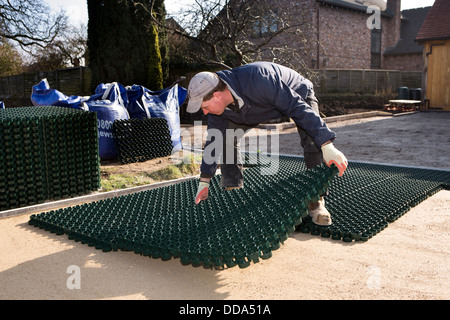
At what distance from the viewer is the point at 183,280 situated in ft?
9.23

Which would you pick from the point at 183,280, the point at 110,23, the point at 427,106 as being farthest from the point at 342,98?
the point at 183,280

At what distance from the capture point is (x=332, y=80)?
21.0 meters

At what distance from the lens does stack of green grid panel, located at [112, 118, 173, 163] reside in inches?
280

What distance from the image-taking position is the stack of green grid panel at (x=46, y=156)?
4.57m

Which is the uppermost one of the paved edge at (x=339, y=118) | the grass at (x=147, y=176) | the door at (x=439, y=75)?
the door at (x=439, y=75)

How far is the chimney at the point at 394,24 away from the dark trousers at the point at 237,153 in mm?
30756

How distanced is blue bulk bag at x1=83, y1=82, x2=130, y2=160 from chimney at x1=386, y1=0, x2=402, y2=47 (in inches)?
1126

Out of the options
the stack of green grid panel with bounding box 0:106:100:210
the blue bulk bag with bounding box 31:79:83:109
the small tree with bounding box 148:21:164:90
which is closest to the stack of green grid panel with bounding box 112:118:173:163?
the blue bulk bag with bounding box 31:79:83:109

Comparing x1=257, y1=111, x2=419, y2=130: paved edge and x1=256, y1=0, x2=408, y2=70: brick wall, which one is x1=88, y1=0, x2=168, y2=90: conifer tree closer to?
x1=257, y1=111, x2=419, y2=130: paved edge

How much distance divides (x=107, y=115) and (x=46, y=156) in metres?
2.44

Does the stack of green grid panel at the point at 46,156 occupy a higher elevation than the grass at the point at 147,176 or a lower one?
higher

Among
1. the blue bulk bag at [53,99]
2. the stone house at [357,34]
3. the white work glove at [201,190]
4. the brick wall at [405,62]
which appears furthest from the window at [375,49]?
the white work glove at [201,190]

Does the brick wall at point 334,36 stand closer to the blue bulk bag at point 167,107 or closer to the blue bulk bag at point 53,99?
the blue bulk bag at point 167,107
